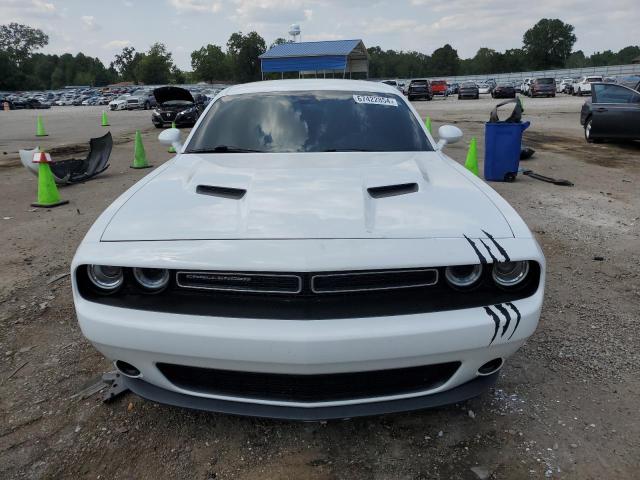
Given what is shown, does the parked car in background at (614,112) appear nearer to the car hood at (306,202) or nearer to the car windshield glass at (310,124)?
the car windshield glass at (310,124)

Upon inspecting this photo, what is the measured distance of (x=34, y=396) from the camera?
2625mm

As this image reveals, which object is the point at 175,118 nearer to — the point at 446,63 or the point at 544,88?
the point at 544,88

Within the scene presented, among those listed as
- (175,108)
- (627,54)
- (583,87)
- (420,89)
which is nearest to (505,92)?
(583,87)

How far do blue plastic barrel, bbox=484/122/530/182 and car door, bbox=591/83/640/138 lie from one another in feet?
15.4

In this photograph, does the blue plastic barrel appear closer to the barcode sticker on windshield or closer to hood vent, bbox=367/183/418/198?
the barcode sticker on windshield

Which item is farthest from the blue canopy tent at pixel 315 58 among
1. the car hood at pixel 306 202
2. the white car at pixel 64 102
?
the car hood at pixel 306 202

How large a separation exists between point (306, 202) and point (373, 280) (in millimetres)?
508

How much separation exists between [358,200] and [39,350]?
2.32 meters

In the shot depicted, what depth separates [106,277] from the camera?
2029 millimetres

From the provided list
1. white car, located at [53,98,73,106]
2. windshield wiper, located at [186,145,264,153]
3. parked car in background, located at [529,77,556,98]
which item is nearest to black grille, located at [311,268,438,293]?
windshield wiper, located at [186,145,264,153]

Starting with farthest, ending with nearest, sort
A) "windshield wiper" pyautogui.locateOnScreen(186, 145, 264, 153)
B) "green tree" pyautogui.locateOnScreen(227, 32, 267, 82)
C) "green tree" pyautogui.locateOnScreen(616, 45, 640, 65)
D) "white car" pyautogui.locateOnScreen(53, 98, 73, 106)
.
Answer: "green tree" pyautogui.locateOnScreen(616, 45, 640, 65) < "green tree" pyautogui.locateOnScreen(227, 32, 267, 82) < "white car" pyautogui.locateOnScreen(53, 98, 73, 106) < "windshield wiper" pyautogui.locateOnScreen(186, 145, 264, 153)

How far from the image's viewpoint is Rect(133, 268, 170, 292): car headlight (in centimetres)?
198

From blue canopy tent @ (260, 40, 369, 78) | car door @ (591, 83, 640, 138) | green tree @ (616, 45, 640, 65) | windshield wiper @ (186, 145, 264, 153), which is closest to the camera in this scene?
windshield wiper @ (186, 145, 264, 153)

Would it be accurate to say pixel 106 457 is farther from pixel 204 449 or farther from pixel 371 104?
pixel 371 104
